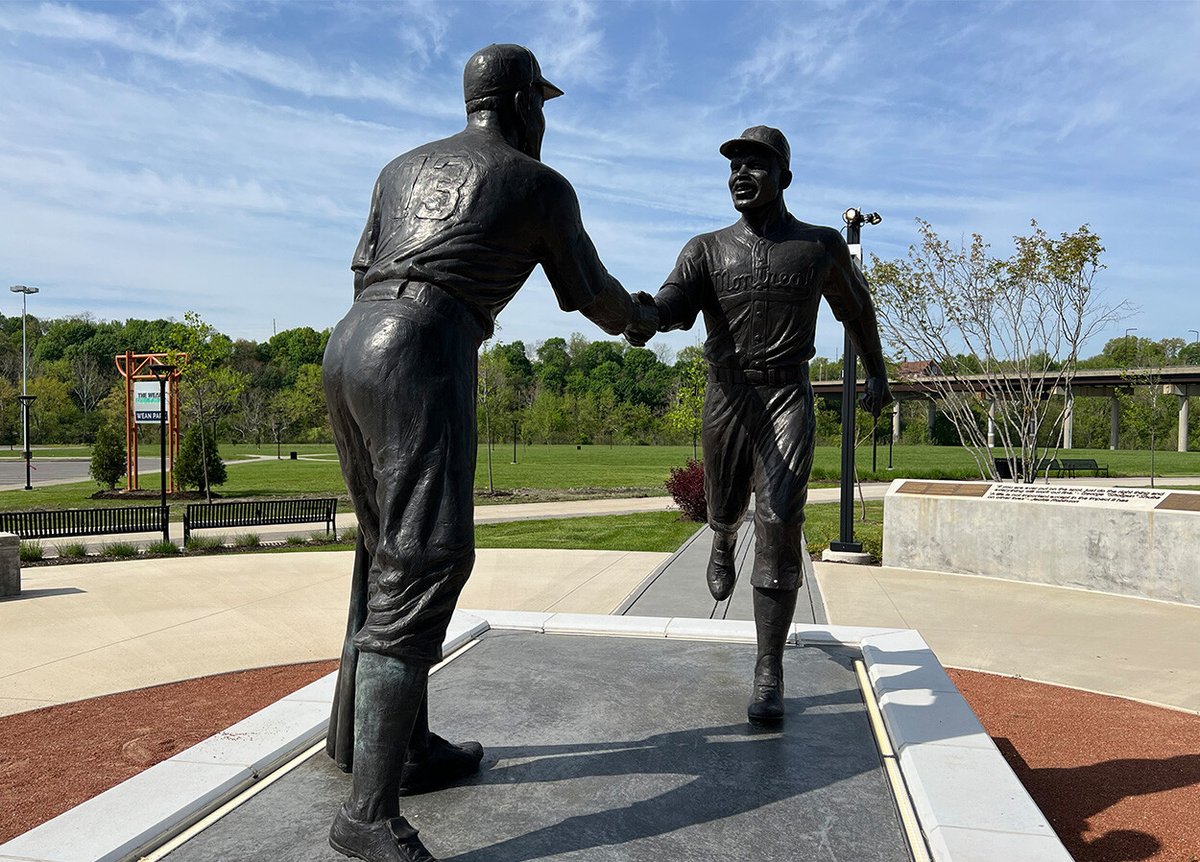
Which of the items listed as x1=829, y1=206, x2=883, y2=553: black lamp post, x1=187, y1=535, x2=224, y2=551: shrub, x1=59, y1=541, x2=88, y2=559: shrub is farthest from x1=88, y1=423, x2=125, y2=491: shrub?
x1=829, y1=206, x2=883, y2=553: black lamp post

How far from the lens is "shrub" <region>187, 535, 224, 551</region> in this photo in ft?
41.7

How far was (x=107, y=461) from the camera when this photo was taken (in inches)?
945

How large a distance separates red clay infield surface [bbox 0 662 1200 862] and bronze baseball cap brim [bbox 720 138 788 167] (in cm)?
305

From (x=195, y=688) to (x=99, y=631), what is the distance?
2.15m

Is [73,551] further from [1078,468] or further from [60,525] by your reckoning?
[1078,468]

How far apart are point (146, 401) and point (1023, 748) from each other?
26.6 m

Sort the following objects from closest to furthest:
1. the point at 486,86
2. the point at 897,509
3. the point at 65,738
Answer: the point at 486,86, the point at 65,738, the point at 897,509

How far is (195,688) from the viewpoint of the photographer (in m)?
5.75

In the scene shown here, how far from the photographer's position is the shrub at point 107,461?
24016 mm

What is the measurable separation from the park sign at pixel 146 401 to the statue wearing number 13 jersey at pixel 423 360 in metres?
26.0

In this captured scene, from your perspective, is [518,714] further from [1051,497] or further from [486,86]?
[1051,497]

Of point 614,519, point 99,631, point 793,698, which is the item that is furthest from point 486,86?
point 614,519

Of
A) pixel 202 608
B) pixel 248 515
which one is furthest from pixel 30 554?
pixel 202 608

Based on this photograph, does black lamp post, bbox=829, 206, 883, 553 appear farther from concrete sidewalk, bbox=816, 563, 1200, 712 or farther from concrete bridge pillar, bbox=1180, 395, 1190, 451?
concrete bridge pillar, bbox=1180, 395, 1190, 451
